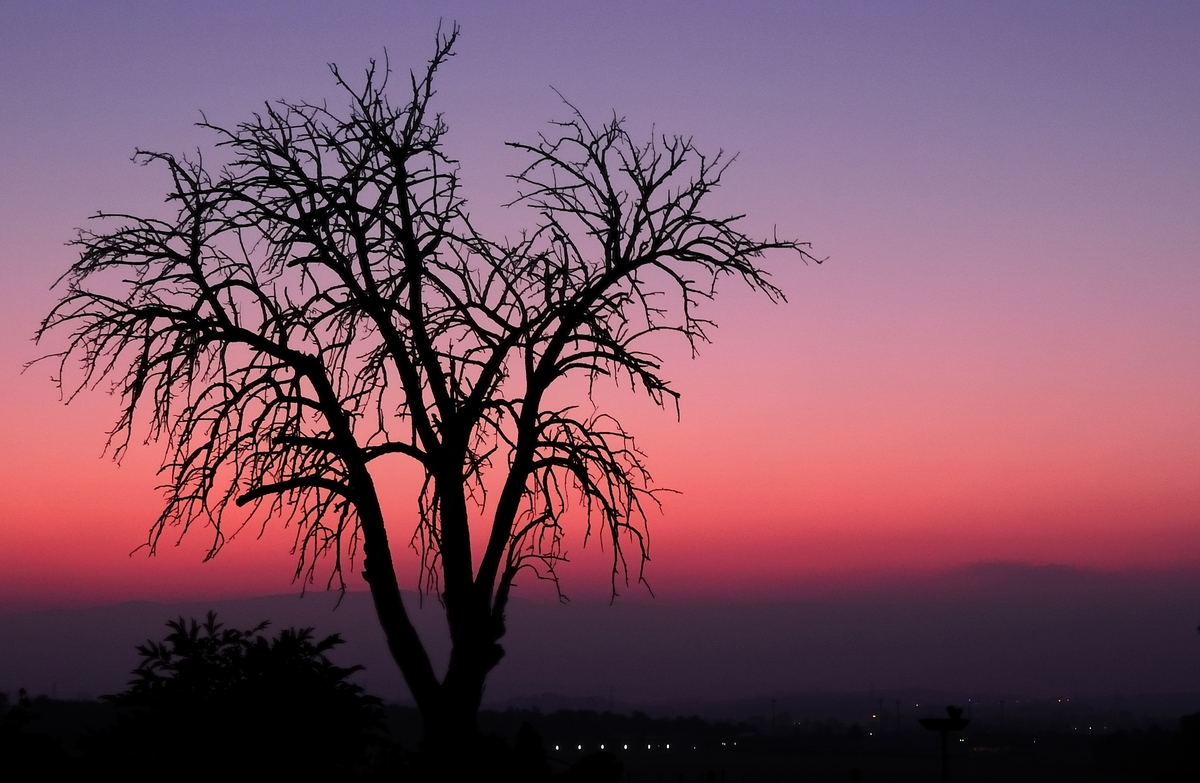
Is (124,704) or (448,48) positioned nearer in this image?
(448,48)

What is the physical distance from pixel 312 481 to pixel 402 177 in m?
3.34

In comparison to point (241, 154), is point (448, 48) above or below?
above

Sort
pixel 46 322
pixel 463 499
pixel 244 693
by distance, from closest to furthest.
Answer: pixel 46 322, pixel 463 499, pixel 244 693

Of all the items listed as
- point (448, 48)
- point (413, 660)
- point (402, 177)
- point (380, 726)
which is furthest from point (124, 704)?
point (448, 48)

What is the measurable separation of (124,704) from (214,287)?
5549 mm

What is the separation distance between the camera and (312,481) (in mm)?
13031

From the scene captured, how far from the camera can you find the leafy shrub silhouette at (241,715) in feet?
47.2

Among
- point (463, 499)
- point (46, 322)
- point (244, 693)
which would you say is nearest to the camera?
point (46, 322)

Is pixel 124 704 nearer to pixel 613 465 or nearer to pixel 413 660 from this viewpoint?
pixel 413 660

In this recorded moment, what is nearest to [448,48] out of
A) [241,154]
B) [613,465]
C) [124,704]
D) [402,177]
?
[402,177]

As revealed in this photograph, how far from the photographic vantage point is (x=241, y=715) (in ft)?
47.9

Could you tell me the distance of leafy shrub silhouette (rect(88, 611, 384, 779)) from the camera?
1438 centimetres

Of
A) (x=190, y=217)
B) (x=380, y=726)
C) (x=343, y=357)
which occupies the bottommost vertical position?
(x=380, y=726)

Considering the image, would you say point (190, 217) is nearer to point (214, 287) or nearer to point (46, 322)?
point (214, 287)
